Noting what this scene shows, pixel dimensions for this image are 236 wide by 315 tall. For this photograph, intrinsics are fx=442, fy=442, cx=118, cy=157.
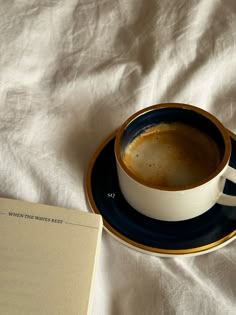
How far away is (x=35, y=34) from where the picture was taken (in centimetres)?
60

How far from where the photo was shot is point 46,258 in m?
0.39

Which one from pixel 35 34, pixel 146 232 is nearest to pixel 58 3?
pixel 35 34

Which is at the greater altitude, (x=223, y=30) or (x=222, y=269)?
(x=223, y=30)

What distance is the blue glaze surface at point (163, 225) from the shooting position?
1.42ft

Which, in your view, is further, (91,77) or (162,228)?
(91,77)

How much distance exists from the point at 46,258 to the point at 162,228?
0.12 meters

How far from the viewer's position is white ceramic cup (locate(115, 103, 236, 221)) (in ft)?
1.33

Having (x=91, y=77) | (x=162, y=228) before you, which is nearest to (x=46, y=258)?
(x=162, y=228)

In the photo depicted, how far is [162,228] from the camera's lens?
1.45ft

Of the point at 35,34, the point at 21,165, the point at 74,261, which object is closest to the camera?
the point at 74,261

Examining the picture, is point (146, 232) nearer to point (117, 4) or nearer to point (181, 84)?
point (181, 84)

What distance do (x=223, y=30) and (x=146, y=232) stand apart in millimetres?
310

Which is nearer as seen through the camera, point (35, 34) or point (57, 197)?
point (57, 197)

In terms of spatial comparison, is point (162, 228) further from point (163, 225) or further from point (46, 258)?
point (46, 258)
